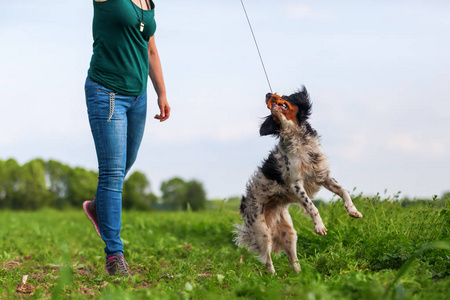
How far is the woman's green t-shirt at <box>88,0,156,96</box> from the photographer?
4.45 m

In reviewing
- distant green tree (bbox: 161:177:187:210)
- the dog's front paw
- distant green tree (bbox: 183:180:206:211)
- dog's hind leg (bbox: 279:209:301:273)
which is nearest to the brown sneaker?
dog's hind leg (bbox: 279:209:301:273)

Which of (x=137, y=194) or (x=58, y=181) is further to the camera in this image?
(x=58, y=181)

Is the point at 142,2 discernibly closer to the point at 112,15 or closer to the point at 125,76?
the point at 112,15

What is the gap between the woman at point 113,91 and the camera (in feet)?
14.6

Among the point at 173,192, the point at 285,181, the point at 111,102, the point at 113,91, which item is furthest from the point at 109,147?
the point at 173,192

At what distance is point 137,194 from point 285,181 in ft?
45.7

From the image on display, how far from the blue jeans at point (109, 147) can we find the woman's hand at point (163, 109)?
512 mm

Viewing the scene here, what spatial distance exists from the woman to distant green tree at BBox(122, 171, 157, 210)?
11890 millimetres

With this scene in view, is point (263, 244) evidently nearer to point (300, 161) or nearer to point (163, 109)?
point (300, 161)

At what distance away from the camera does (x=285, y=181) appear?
176 inches

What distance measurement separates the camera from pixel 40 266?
19.7 ft

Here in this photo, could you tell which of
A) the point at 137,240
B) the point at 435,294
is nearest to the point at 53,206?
the point at 137,240

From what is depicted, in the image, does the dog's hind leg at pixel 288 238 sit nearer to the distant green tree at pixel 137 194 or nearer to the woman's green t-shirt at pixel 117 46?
the woman's green t-shirt at pixel 117 46

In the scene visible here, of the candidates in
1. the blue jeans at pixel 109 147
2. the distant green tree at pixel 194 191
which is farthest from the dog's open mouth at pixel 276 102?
the distant green tree at pixel 194 191
